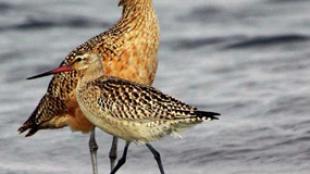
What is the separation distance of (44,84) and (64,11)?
4.94m

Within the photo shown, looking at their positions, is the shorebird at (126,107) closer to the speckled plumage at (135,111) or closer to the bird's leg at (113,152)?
the speckled plumage at (135,111)

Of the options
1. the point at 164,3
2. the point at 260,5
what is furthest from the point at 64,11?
the point at 260,5

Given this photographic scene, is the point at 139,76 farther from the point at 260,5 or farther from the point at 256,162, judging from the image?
the point at 260,5

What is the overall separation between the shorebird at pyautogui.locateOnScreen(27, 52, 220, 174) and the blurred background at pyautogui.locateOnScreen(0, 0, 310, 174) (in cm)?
155

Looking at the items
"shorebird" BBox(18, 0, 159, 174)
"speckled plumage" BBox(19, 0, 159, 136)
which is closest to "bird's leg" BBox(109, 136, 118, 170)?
"shorebird" BBox(18, 0, 159, 174)

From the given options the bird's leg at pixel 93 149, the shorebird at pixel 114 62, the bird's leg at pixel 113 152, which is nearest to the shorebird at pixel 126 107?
the shorebird at pixel 114 62

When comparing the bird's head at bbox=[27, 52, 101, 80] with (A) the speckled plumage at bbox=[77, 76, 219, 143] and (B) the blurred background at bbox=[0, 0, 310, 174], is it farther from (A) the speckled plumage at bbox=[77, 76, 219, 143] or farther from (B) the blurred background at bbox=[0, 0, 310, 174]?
(B) the blurred background at bbox=[0, 0, 310, 174]

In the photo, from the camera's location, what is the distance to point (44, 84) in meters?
17.2

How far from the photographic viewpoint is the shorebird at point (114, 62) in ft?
41.1

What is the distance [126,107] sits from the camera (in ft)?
37.8

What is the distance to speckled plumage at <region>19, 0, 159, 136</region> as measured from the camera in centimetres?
1252

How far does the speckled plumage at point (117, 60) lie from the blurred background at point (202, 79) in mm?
680

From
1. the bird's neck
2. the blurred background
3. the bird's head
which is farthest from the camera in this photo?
the blurred background

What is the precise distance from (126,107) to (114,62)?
3.52 feet
